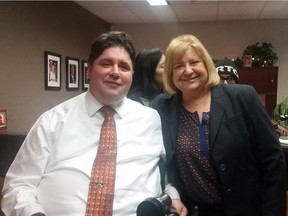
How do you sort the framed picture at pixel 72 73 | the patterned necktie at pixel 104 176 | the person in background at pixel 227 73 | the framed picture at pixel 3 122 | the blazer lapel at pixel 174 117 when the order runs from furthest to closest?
1. the framed picture at pixel 72 73
2. the framed picture at pixel 3 122
3. the person in background at pixel 227 73
4. the blazer lapel at pixel 174 117
5. the patterned necktie at pixel 104 176

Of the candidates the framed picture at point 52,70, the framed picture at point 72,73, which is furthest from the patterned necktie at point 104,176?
the framed picture at point 72,73

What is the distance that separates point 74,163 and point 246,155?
2.48 feet

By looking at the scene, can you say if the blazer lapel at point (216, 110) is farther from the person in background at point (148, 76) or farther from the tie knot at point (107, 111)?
the person in background at point (148, 76)

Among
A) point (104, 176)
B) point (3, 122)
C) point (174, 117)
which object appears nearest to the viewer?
point (104, 176)

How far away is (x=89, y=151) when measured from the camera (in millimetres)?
1380

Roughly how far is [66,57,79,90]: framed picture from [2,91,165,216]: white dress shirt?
3.18m

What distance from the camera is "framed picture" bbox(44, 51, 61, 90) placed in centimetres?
397

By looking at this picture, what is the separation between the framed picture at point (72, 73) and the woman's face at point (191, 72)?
3.36 m

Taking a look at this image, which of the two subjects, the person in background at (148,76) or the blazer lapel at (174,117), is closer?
the blazer lapel at (174,117)

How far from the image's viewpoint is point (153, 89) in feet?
7.61

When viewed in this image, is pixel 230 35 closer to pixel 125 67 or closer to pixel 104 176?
pixel 125 67

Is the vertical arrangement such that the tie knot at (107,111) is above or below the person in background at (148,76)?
below

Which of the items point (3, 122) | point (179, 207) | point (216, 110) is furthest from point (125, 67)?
point (3, 122)

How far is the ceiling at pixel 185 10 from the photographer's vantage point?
4734 millimetres
